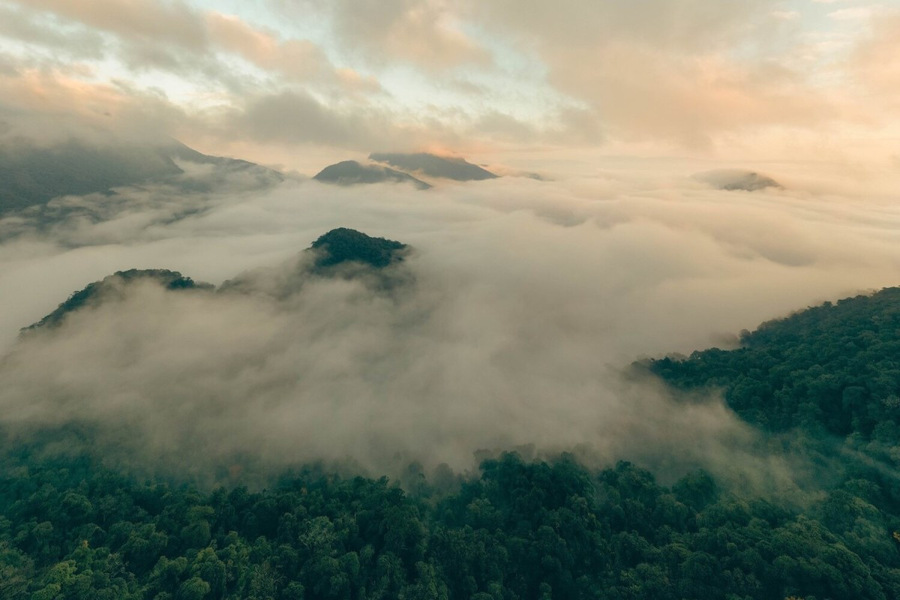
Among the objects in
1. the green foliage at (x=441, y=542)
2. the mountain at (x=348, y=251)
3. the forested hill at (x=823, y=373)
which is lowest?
the green foliage at (x=441, y=542)

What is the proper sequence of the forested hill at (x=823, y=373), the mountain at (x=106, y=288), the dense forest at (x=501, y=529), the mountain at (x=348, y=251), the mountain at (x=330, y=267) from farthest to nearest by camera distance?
the mountain at (x=348, y=251)
the mountain at (x=330, y=267)
the mountain at (x=106, y=288)
the forested hill at (x=823, y=373)
the dense forest at (x=501, y=529)

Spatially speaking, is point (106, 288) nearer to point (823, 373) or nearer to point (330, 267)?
point (330, 267)

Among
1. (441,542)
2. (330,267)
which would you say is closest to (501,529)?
(441,542)

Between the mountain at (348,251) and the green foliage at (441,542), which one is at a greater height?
the mountain at (348,251)

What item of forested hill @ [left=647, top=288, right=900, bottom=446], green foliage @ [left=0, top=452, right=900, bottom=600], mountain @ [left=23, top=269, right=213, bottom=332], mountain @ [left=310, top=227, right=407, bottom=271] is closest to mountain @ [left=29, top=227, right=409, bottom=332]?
mountain @ [left=310, top=227, right=407, bottom=271]

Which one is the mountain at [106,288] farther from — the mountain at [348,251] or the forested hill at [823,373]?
the forested hill at [823,373]

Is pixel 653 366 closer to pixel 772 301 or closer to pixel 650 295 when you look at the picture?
pixel 772 301

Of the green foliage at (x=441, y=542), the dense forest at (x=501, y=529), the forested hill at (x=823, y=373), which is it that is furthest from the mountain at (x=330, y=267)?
the forested hill at (x=823, y=373)

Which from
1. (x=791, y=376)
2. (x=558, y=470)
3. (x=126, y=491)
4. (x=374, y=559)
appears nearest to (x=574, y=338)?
(x=791, y=376)
